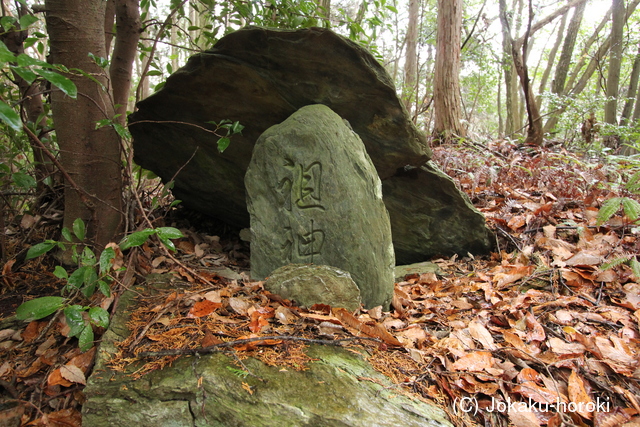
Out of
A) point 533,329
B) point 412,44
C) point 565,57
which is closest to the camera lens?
point 533,329

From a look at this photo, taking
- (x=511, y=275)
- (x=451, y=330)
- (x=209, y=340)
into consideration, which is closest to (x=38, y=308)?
(x=209, y=340)

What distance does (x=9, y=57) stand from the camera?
4.17 ft

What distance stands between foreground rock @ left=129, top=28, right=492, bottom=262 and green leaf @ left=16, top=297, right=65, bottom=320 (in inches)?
59.8

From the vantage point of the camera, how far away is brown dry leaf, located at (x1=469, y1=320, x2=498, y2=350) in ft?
6.94

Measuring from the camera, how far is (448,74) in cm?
658

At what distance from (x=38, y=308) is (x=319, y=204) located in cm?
169

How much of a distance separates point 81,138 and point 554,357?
307 centimetres

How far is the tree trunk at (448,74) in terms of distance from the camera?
6.48 meters

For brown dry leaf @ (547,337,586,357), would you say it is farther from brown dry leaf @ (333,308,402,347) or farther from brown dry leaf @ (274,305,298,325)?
brown dry leaf @ (274,305,298,325)

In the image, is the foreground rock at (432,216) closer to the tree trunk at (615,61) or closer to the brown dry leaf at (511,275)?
the brown dry leaf at (511,275)

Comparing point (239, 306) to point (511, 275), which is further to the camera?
point (511, 275)

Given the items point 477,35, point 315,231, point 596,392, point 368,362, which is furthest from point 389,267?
point 477,35

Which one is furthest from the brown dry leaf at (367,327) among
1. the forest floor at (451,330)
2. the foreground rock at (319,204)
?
the foreground rock at (319,204)

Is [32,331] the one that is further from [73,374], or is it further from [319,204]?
[319,204]
